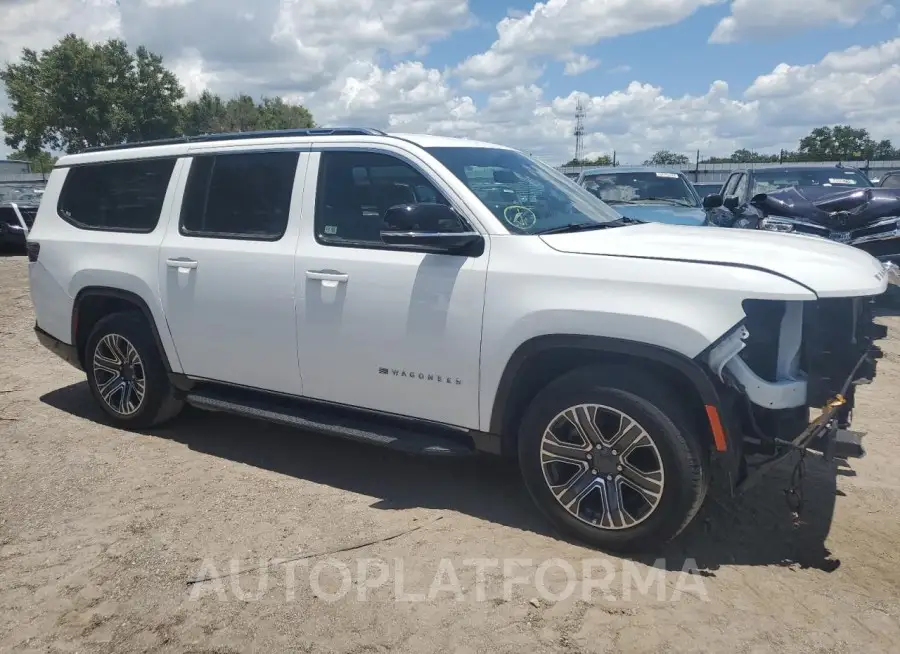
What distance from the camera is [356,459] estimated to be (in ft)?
15.9

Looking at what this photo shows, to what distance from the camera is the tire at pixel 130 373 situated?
506 centimetres

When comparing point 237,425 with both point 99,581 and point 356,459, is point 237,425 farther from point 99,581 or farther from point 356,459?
point 99,581

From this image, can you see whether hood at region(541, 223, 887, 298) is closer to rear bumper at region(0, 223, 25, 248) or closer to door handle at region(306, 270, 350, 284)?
door handle at region(306, 270, 350, 284)

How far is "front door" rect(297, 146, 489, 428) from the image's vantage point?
3.70m

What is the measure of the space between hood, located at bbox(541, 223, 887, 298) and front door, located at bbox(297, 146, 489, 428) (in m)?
0.63

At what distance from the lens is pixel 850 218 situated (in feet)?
28.7

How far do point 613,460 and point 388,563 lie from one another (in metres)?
1.17

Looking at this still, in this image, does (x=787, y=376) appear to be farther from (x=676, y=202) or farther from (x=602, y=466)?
(x=676, y=202)

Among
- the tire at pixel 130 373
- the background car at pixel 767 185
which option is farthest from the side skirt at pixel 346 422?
the background car at pixel 767 185

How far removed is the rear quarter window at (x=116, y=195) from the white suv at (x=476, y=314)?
0.02 metres

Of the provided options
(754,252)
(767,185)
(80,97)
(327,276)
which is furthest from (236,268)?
(80,97)

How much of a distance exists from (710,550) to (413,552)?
57.0 inches

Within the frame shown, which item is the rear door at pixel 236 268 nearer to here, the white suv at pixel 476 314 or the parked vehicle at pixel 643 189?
the white suv at pixel 476 314

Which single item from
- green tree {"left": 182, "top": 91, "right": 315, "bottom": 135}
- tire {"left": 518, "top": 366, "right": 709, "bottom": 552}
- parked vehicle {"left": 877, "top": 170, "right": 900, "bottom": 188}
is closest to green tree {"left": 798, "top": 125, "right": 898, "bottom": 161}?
green tree {"left": 182, "top": 91, "right": 315, "bottom": 135}
